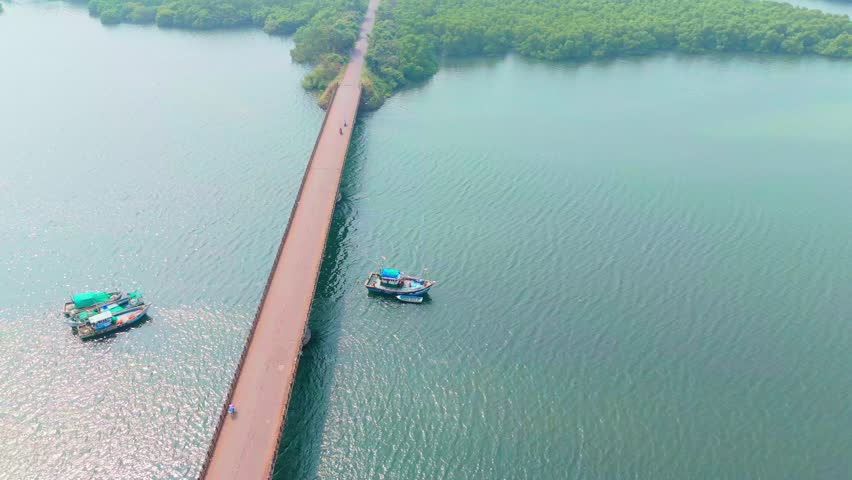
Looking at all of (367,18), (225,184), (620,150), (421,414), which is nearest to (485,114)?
(620,150)

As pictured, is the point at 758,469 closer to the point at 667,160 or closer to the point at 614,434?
the point at 614,434

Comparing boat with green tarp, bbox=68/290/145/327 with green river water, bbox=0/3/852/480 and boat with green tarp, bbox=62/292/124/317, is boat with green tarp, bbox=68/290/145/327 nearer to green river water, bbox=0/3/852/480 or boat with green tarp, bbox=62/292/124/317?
boat with green tarp, bbox=62/292/124/317

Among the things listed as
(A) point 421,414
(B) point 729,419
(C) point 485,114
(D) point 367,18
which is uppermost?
(D) point 367,18

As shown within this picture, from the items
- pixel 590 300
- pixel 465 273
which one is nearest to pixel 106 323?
pixel 465 273

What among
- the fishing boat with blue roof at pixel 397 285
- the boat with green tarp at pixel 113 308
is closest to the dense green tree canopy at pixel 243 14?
the fishing boat with blue roof at pixel 397 285

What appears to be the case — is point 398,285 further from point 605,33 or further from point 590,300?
point 605,33

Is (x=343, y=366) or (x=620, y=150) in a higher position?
(x=620, y=150)
